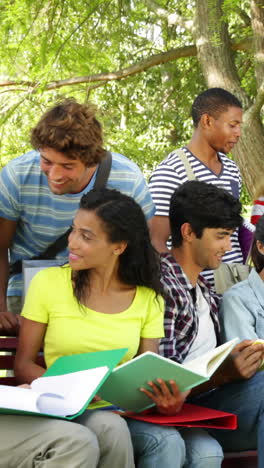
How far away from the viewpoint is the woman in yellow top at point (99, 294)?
343 cm

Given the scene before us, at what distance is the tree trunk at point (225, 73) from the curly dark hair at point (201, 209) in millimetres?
4902

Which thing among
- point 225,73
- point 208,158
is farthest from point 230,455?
point 225,73

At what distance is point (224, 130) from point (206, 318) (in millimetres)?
1458

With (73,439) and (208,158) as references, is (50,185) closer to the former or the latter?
(73,439)

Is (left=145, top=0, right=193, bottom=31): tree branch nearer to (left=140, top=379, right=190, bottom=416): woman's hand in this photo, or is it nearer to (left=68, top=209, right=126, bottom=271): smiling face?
(left=68, top=209, right=126, bottom=271): smiling face

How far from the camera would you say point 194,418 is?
3.21 meters

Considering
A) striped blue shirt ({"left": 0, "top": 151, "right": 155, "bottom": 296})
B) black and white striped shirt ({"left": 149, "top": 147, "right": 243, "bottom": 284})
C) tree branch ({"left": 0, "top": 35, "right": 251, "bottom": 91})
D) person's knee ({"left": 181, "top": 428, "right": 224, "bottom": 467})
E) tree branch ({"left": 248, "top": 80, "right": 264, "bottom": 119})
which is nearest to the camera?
person's knee ({"left": 181, "top": 428, "right": 224, "bottom": 467})

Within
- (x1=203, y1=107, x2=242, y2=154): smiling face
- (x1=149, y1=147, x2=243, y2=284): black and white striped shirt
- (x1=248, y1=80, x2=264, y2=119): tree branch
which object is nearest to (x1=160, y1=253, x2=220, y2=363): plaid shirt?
(x1=149, y1=147, x2=243, y2=284): black and white striped shirt

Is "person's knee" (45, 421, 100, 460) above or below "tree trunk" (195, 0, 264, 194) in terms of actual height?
below

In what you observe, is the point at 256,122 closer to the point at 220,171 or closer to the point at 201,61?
the point at 201,61

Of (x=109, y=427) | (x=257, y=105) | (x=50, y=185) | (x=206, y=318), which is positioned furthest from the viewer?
(x=257, y=105)

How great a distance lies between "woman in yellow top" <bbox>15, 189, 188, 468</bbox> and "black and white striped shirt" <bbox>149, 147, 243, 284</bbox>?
90 cm

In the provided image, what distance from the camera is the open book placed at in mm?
2955

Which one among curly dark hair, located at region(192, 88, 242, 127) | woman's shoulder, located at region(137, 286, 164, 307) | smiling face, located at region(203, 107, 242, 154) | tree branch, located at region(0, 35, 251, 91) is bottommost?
woman's shoulder, located at region(137, 286, 164, 307)
